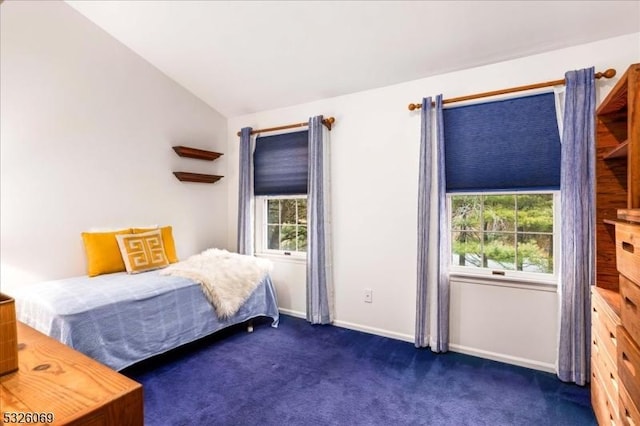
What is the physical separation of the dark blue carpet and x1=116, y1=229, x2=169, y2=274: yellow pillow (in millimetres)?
775

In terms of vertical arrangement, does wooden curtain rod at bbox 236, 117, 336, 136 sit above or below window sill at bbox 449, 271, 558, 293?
above

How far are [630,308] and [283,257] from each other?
9.68 ft

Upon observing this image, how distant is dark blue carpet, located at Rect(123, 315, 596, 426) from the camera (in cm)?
196

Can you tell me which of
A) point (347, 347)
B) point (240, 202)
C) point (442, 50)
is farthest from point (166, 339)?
point (442, 50)

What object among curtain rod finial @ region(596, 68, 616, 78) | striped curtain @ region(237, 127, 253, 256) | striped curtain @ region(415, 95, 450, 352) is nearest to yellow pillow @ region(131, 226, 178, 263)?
striped curtain @ region(237, 127, 253, 256)

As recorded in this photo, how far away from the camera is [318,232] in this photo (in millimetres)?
3389

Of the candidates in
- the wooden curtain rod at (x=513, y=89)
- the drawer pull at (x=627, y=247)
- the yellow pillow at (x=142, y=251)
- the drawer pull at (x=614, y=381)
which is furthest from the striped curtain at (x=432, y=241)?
the yellow pillow at (x=142, y=251)

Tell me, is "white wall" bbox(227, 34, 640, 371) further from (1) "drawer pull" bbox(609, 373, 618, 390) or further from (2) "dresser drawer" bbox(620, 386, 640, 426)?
(2) "dresser drawer" bbox(620, 386, 640, 426)

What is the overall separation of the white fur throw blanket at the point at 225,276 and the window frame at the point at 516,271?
1720 mm

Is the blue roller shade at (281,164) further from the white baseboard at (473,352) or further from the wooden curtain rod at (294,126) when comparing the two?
the white baseboard at (473,352)

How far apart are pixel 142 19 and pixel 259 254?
2.48 metres

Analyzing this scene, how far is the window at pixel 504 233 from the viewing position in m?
2.58

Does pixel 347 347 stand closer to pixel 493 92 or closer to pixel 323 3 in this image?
pixel 493 92

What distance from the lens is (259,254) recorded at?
4004 mm
